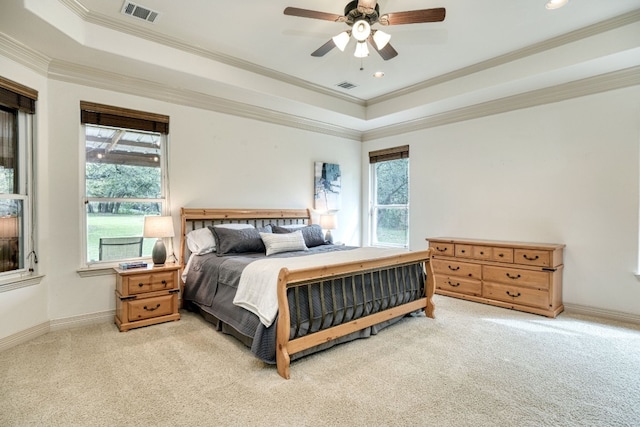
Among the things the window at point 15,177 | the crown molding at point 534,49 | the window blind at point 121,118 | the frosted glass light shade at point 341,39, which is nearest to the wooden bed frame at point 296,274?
the window blind at point 121,118

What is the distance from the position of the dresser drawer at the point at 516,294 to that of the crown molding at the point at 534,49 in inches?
104

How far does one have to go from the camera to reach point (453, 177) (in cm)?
506

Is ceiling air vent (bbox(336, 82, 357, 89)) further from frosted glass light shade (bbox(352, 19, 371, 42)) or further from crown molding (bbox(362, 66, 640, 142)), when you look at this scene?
frosted glass light shade (bbox(352, 19, 371, 42))

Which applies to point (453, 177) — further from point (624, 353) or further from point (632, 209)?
point (624, 353)

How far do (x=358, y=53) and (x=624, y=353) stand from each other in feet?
11.3

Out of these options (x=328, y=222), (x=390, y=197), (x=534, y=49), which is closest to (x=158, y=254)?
(x=328, y=222)

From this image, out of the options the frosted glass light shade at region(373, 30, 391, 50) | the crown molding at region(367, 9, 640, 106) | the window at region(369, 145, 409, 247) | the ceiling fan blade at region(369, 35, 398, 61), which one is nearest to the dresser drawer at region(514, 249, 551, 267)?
the window at region(369, 145, 409, 247)

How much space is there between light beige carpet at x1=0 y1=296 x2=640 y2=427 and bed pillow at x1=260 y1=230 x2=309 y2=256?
111cm

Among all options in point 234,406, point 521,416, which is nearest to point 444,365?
point 521,416

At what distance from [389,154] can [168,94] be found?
3.65 meters

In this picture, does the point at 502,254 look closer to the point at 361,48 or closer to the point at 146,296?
the point at 361,48

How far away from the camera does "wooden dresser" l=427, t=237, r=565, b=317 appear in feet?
12.4

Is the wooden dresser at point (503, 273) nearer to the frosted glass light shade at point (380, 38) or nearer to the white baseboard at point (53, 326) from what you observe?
the frosted glass light shade at point (380, 38)

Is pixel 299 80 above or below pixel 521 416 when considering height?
above
